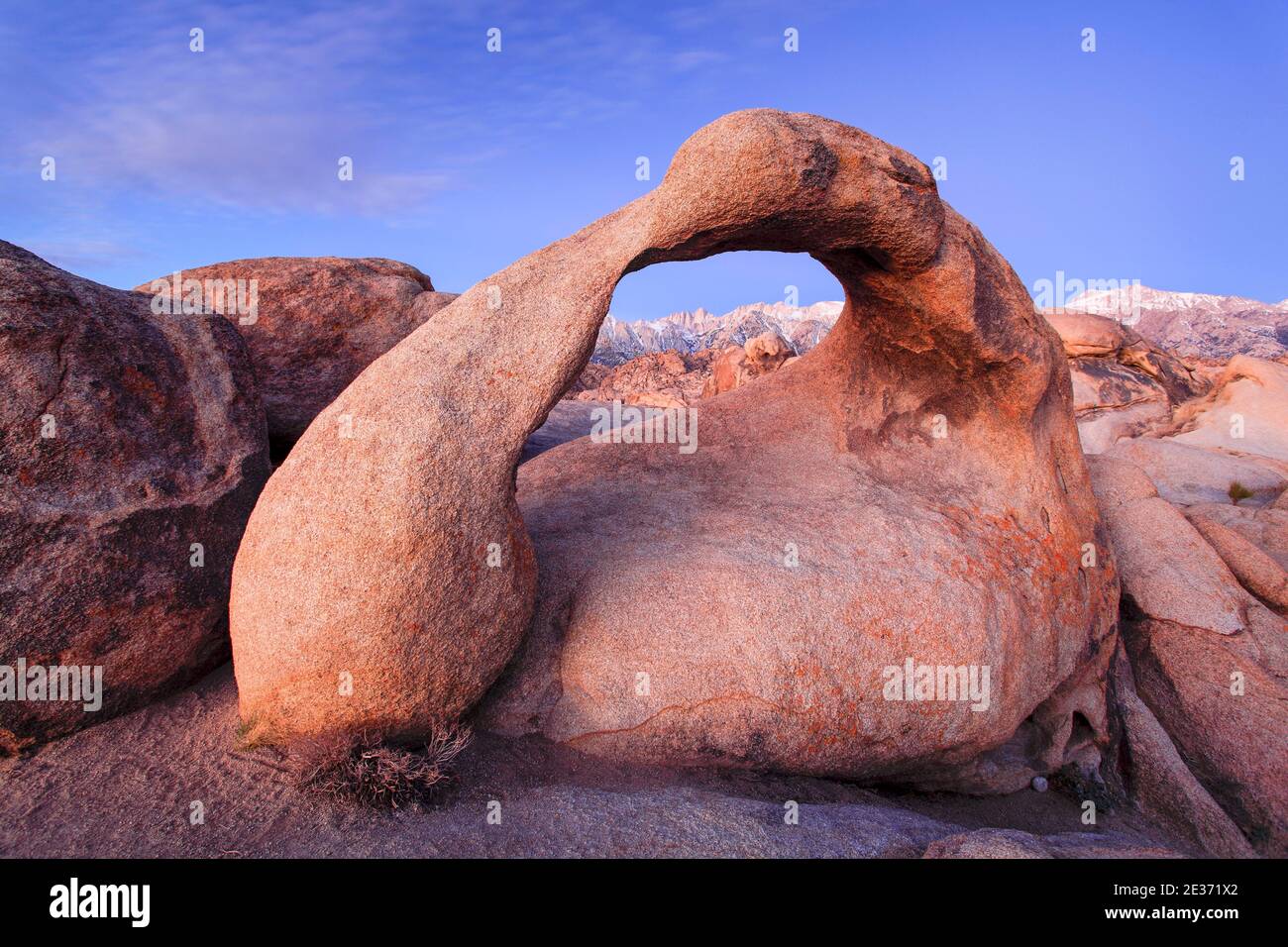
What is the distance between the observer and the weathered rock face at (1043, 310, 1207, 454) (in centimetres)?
1438

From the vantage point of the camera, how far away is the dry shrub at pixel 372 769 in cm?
296

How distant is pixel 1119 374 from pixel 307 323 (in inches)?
586

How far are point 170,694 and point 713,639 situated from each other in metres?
2.48

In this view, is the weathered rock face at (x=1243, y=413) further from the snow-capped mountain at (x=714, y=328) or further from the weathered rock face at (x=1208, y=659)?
the snow-capped mountain at (x=714, y=328)

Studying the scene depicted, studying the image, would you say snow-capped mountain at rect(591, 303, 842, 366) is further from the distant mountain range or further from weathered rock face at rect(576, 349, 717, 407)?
weathered rock face at rect(576, 349, 717, 407)

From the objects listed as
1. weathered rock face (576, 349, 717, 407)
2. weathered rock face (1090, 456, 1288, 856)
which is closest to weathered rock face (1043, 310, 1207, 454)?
weathered rock face (576, 349, 717, 407)

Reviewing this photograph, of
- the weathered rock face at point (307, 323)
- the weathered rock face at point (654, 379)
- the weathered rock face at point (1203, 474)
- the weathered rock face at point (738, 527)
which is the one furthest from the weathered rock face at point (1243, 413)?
the weathered rock face at point (307, 323)

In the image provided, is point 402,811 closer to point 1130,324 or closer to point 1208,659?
point 1208,659

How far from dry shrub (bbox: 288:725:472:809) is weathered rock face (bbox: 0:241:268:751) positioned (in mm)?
892

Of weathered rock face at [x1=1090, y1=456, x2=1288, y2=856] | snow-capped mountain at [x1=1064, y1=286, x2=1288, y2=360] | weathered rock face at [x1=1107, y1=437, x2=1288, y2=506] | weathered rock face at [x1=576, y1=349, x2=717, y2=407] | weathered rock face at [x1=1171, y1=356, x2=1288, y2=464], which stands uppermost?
snow-capped mountain at [x1=1064, y1=286, x2=1288, y2=360]

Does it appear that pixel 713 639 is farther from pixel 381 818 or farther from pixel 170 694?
pixel 170 694

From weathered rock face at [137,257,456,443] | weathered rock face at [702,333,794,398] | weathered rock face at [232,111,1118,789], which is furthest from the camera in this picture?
weathered rock face at [702,333,794,398]

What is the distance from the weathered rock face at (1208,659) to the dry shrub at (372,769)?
15.0ft

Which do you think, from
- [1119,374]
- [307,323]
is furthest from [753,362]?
[307,323]
